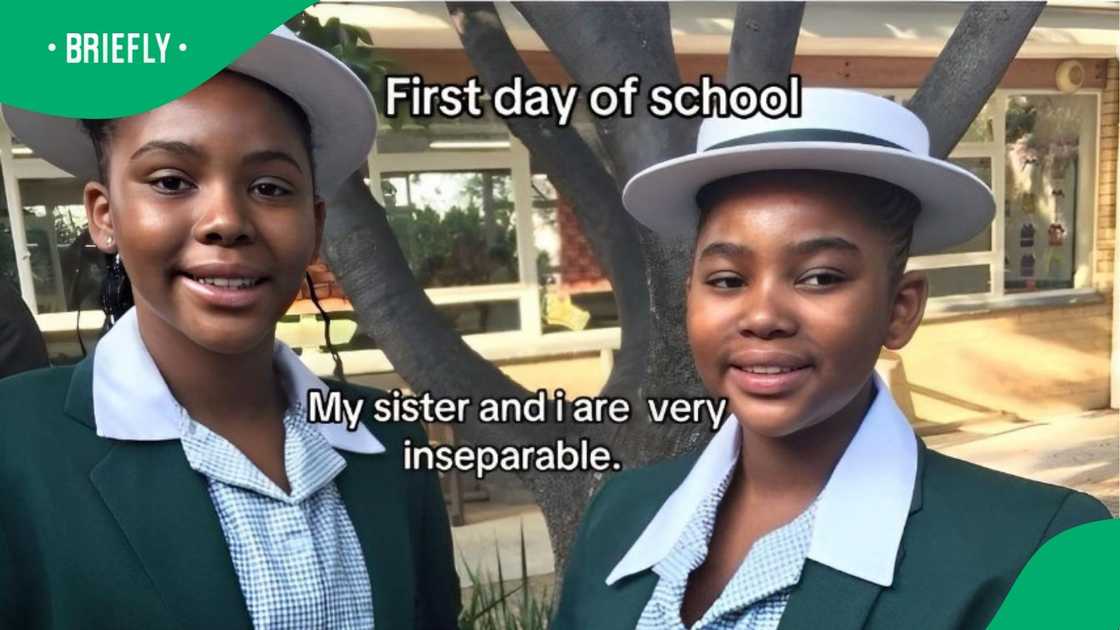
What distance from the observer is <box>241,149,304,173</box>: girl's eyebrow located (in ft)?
3.76

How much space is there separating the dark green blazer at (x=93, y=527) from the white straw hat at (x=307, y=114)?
0.37 m

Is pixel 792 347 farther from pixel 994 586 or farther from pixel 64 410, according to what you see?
pixel 64 410

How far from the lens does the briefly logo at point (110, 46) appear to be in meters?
1.36

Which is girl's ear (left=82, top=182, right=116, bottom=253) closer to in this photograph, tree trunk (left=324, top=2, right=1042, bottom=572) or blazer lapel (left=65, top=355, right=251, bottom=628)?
blazer lapel (left=65, top=355, right=251, bottom=628)

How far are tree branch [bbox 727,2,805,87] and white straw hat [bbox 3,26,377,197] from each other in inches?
35.8

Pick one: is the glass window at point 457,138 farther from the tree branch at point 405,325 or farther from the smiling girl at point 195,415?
the smiling girl at point 195,415

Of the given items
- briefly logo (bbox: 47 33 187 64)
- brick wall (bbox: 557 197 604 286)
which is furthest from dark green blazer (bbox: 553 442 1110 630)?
brick wall (bbox: 557 197 604 286)

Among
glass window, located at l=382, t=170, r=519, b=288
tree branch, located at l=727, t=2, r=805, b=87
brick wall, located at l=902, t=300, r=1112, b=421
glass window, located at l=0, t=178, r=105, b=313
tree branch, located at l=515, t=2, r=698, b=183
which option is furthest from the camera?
brick wall, located at l=902, t=300, r=1112, b=421

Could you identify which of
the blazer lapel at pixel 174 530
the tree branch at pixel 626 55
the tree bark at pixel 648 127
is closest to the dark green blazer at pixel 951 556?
the blazer lapel at pixel 174 530

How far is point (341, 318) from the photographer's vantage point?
275 cm

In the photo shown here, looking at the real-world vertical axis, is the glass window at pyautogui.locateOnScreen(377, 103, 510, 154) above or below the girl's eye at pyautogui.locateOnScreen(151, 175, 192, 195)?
above

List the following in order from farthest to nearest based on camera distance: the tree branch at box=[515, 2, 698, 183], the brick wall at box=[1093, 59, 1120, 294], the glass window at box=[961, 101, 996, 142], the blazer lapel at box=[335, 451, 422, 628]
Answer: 1. the glass window at box=[961, 101, 996, 142]
2. the brick wall at box=[1093, 59, 1120, 294]
3. the tree branch at box=[515, 2, 698, 183]
4. the blazer lapel at box=[335, 451, 422, 628]

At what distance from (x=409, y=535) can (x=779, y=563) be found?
2.10ft

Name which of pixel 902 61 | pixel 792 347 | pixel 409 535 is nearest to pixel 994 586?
pixel 792 347
